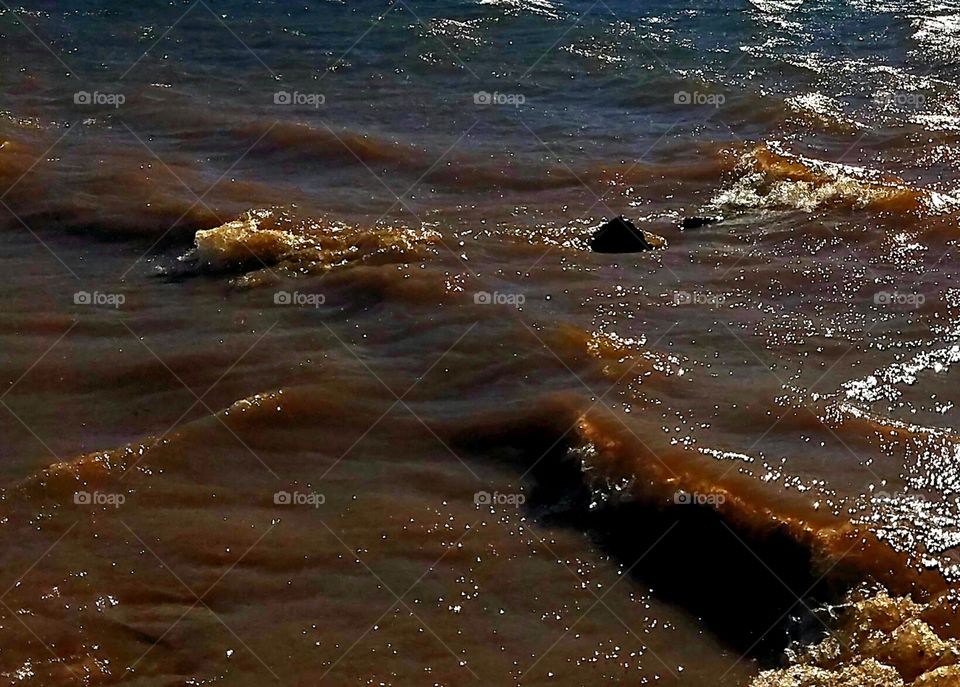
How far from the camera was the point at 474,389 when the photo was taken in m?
6.96

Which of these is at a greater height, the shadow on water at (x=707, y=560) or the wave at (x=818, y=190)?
the wave at (x=818, y=190)

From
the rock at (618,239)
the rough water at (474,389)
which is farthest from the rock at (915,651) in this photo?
the rock at (618,239)

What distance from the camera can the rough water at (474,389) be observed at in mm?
5164

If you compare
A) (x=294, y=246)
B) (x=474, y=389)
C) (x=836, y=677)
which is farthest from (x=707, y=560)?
(x=294, y=246)

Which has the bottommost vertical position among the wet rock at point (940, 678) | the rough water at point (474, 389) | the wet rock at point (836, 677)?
the wet rock at point (836, 677)

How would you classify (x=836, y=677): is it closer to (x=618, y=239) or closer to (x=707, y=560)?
(x=707, y=560)

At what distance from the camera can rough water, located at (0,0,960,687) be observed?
5.16 meters

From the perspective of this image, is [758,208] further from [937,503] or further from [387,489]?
[387,489]

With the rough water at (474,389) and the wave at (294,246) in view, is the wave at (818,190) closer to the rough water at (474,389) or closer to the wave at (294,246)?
the rough water at (474,389)

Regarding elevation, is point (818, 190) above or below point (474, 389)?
above

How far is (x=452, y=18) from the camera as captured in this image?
16.2 m

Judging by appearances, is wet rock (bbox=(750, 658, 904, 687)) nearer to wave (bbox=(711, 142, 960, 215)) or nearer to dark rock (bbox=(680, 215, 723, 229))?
dark rock (bbox=(680, 215, 723, 229))

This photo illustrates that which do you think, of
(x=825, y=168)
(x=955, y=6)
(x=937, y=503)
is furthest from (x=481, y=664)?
(x=955, y=6)

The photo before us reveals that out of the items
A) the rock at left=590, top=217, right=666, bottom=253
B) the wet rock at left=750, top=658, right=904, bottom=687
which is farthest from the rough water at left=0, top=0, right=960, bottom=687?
the rock at left=590, top=217, right=666, bottom=253
